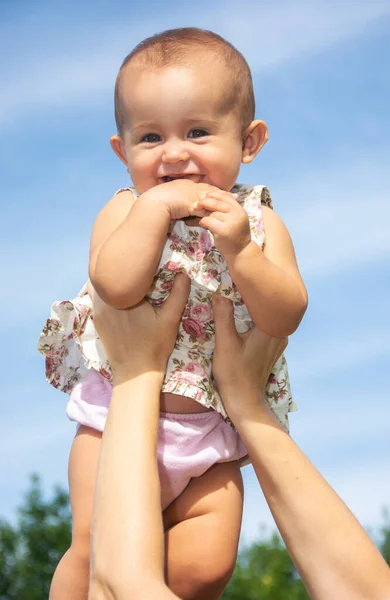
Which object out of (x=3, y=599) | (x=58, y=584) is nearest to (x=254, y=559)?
(x=3, y=599)

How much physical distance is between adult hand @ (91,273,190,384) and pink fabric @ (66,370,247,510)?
0.24m

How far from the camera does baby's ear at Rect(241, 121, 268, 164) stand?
444cm

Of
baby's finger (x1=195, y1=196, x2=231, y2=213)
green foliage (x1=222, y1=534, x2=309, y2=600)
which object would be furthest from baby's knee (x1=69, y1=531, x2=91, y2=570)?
green foliage (x1=222, y1=534, x2=309, y2=600)

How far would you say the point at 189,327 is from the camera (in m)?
4.27

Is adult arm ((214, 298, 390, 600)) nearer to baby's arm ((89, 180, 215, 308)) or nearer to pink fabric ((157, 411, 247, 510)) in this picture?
pink fabric ((157, 411, 247, 510))

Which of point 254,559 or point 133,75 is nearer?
point 133,75

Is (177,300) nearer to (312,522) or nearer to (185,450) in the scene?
(185,450)

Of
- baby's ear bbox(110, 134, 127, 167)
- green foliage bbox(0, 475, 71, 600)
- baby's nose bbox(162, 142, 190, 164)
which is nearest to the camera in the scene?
baby's nose bbox(162, 142, 190, 164)

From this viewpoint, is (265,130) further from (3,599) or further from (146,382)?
(3,599)

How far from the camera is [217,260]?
4152 millimetres

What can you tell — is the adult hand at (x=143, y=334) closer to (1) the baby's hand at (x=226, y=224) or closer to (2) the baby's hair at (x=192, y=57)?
(1) the baby's hand at (x=226, y=224)

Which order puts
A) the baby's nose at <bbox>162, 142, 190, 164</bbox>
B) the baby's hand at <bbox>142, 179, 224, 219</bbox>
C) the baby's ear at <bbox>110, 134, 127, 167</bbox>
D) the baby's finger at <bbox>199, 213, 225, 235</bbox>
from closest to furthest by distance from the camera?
Result: the baby's finger at <bbox>199, 213, 225, 235</bbox>, the baby's hand at <bbox>142, 179, 224, 219</bbox>, the baby's nose at <bbox>162, 142, 190, 164</bbox>, the baby's ear at <bbox>110, 134, 127, 167</bbox>

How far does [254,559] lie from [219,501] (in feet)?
114

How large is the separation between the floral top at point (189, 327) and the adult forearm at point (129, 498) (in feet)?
0.92
